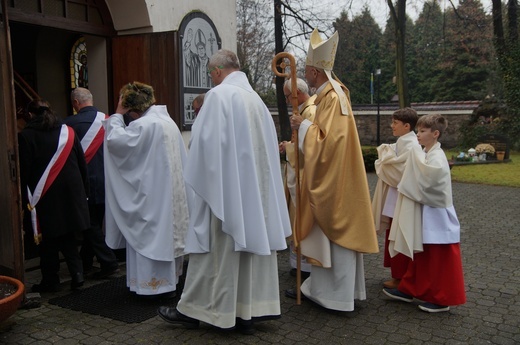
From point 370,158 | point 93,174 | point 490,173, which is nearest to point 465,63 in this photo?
point 490,173

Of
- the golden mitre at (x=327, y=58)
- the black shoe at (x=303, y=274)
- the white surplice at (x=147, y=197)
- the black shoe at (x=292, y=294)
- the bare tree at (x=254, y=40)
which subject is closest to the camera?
the golden mitre at (x=327, y=58)

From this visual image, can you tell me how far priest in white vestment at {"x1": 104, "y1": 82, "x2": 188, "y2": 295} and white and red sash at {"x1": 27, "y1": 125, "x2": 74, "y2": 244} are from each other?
0.40 metres

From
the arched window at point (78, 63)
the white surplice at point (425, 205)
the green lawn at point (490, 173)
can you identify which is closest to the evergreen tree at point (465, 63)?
the green lawn at point (490, 173)

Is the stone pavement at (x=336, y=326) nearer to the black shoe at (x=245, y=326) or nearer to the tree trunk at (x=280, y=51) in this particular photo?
the black shoe at (x=245, y=326)

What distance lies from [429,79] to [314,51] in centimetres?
3735

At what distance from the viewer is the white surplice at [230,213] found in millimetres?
3670

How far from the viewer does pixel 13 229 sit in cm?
416

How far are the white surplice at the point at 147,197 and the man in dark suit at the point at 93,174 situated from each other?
803 mm

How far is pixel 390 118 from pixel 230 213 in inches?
1000

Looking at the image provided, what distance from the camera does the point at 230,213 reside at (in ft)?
12.0

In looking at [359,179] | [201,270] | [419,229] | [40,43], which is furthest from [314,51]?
[40,43]

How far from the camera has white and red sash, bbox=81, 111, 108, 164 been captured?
541 cm

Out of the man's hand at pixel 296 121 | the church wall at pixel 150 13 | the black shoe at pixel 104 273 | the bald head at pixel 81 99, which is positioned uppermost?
the church wall at pixel 150 13

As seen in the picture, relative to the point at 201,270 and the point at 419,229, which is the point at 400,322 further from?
the point at 201,270
